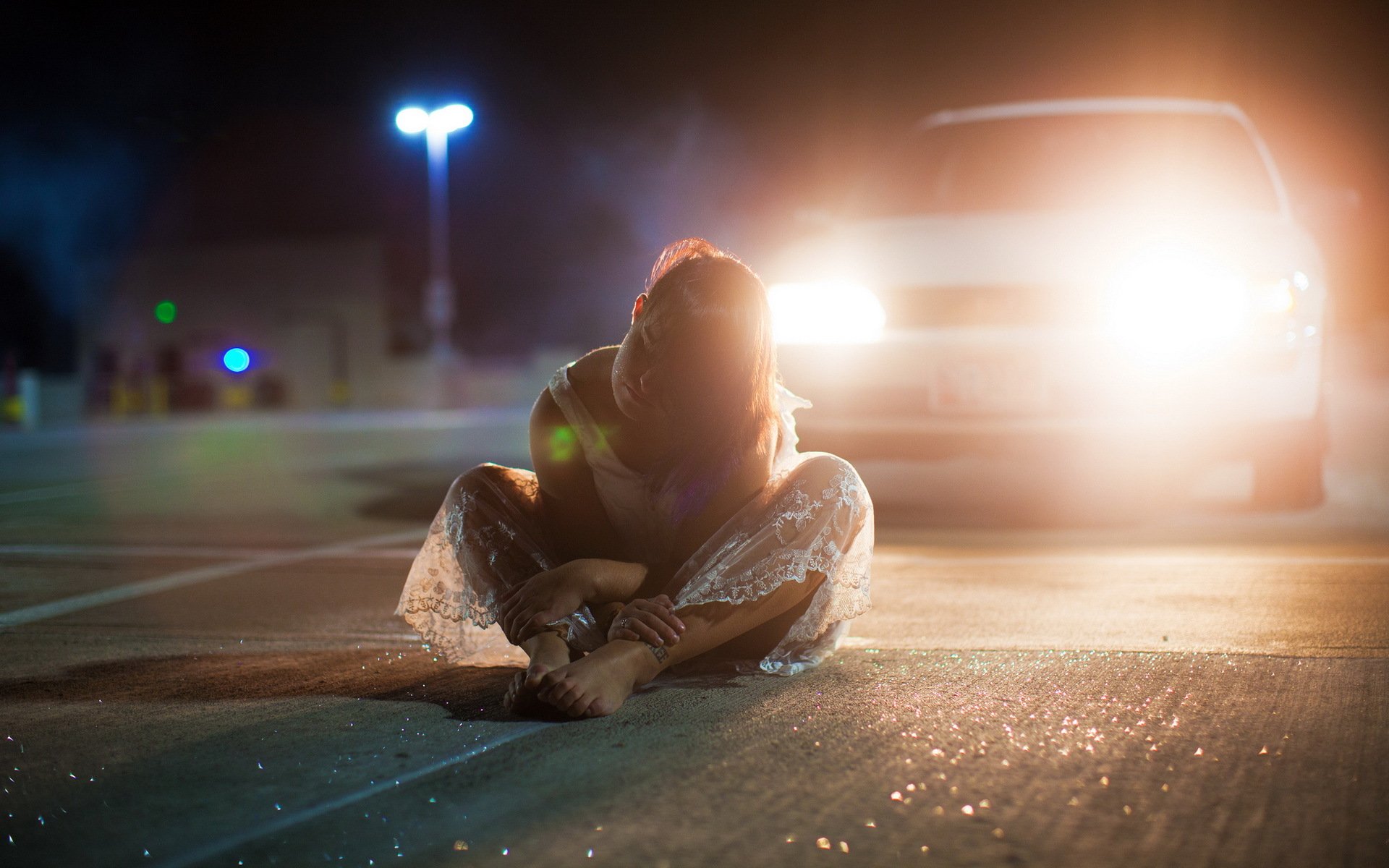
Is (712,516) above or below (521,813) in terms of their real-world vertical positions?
above

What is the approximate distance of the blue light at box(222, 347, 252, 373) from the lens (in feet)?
108

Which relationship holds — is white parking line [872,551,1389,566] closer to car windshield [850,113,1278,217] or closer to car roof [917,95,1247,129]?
car windshield [850,113,1278,217]

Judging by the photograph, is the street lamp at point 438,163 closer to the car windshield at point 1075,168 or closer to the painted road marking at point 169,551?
the car windshield at point 1075,168

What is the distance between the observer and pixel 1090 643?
339 centimetres

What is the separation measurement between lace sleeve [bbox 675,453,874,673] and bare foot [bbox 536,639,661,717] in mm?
170

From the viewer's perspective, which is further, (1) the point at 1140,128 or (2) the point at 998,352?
(1) the point at 1140,128

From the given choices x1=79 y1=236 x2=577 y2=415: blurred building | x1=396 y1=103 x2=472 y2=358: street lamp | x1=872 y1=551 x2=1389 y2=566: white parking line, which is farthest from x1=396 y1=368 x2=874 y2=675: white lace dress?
x1=79 y1=236 x2=577 y2=415: blurred building

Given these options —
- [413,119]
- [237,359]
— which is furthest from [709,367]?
[237,359]

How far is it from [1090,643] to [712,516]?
3.66 feet

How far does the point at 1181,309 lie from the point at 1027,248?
701mm

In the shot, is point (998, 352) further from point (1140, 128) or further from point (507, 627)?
point (507, 627)

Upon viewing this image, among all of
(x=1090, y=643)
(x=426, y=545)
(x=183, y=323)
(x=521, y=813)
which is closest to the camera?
(x=521, y=813)

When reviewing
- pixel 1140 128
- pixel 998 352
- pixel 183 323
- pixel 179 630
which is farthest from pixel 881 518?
pixel 183 323

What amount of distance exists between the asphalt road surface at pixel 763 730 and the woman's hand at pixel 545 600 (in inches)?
7.6
